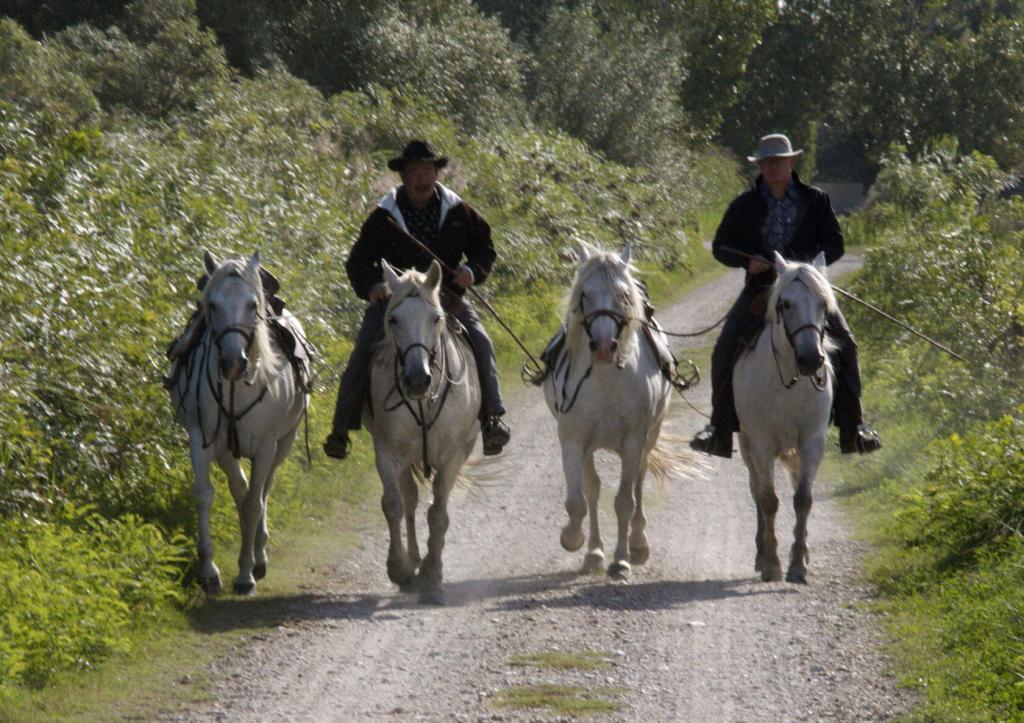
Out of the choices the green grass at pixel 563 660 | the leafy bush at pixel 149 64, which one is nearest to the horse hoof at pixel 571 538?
the green grass at pixel 563 660

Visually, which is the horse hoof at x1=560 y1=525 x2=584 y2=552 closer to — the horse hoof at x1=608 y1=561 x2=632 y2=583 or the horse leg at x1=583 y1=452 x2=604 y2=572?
the horse leg at x1=583 y1=452 x2=604 y2=572

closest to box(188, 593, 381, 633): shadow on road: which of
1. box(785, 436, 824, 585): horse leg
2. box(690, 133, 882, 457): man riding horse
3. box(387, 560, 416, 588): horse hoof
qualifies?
box(387, 560, 416, 588): horse hoof

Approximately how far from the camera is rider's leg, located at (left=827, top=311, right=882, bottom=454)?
9859mm

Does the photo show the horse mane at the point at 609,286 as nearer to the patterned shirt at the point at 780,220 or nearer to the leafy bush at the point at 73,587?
the patterned shirt at the point at 780,220

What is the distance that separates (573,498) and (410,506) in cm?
113

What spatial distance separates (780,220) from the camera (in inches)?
406

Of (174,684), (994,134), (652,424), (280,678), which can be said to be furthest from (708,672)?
(994,134)

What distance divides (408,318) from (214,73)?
17.3 m

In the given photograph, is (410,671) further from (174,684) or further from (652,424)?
(652,424)

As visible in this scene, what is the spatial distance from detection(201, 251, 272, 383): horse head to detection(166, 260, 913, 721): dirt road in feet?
4.98

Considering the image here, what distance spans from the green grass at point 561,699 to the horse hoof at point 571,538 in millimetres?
2889

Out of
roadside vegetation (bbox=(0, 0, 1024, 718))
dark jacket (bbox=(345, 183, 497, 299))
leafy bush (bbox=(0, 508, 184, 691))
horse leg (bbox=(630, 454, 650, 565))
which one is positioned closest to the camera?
leafy bush (bbox=(0, 508, 184, 691))

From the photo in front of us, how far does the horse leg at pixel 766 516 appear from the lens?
375 inches

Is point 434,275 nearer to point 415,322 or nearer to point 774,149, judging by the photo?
point 415,322
